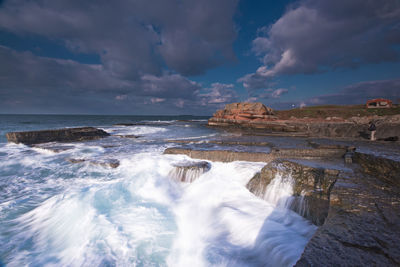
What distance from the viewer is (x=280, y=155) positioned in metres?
7.60

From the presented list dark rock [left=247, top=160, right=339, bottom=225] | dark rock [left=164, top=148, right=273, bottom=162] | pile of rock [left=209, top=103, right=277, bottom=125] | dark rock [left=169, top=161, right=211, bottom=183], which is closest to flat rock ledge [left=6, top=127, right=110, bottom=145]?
dark rock [left=164, top=148, right=273, bottom=162]

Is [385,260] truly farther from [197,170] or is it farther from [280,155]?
[280,155]

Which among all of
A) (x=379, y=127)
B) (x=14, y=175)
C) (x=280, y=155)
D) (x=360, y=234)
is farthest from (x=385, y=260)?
(x=379, y=127)

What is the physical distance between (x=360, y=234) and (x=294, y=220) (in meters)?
1.87

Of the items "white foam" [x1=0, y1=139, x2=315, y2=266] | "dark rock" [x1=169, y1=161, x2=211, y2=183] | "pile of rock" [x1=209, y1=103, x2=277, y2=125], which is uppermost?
"pile of rock" [x1=209, y1=103, x2=277, y2=125]

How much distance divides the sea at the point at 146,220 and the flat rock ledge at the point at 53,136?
7.95 metres

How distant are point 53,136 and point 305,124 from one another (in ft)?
88.1

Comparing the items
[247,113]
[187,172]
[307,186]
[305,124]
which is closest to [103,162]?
[187,172]

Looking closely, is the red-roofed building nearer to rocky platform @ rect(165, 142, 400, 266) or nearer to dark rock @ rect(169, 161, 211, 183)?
rocky platform @ rect(165, 142, 400, 266)

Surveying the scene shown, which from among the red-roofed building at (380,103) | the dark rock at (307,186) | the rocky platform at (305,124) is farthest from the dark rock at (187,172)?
the red-roofed building at (380,103)

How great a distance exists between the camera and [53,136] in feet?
47.5

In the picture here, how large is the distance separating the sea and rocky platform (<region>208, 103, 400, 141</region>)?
36.8 ft

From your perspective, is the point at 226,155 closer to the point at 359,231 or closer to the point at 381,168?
the point at 381,168

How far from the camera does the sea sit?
333cm
